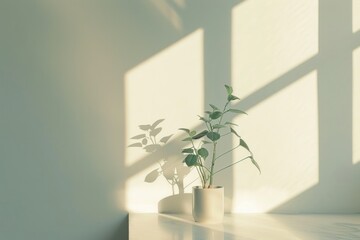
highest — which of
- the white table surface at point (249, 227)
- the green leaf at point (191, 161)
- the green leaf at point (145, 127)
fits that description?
the green leaf at point (145, 127)

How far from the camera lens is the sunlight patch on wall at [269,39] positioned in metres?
1.95

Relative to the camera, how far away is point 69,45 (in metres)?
1.92

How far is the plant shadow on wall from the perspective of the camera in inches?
76.5

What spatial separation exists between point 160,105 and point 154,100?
32 mm

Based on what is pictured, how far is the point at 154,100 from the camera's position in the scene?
194 cm

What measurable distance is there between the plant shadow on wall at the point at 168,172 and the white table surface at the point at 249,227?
5 cm

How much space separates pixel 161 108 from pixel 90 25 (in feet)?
1.45

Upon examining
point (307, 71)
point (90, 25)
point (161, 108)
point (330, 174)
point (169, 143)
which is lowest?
point (330, 174)

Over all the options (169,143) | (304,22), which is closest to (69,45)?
(169,143)

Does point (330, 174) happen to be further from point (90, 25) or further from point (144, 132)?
point (90, 25)

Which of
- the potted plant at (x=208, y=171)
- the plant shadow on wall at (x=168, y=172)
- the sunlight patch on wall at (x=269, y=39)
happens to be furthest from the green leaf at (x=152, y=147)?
the sunlight patch on wall at (x=269, y=39)

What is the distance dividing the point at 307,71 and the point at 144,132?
2.36 feet

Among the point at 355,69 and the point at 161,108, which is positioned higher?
the point at 355,69

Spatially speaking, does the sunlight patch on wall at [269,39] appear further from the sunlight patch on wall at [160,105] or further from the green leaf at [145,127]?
the green leaf at [145,127]
